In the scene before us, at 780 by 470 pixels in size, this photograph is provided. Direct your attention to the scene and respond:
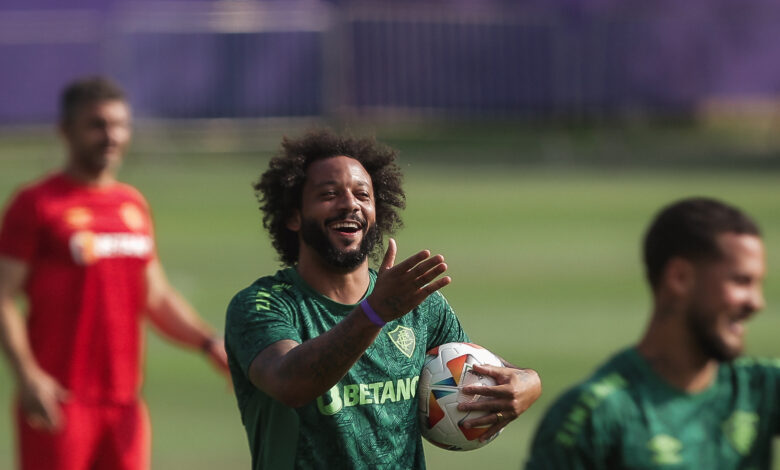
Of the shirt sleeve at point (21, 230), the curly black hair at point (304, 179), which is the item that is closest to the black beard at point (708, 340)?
the curly black hair at point (304, 179)

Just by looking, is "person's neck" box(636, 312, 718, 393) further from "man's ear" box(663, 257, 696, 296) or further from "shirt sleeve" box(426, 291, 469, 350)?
"shirt sleeve" box(426, 291, 469, 350)

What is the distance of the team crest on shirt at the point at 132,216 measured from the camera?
8312mm

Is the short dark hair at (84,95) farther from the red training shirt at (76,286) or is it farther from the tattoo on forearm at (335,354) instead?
the tattoo on forearm at (335,354)

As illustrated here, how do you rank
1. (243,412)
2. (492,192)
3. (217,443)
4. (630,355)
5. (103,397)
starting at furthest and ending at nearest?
(492,192), (217,443), (103,397), (243,412), (630,355)

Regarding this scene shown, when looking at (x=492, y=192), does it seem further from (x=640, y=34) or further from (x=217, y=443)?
(x=217, y=443)

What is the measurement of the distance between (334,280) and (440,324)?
0.55 m

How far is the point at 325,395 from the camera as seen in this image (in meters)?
5.54

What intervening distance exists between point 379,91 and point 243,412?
30.5 m

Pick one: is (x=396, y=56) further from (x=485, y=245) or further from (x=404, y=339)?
(x=404, y=339)

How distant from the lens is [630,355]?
15.6 feet

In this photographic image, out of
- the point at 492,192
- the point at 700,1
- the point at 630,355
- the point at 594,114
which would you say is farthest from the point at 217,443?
the point at 700,1

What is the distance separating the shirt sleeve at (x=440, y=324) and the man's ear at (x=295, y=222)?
610 mm

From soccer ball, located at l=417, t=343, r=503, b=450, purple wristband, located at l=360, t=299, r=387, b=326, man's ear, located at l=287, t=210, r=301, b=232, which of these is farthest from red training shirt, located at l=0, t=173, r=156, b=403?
purple wristband, located at l=360, t=299, r=387, b=326

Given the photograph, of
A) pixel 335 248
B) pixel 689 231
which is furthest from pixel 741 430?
pixel 335 248
